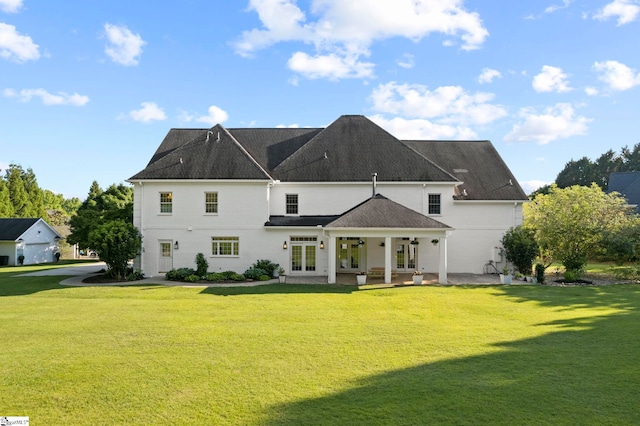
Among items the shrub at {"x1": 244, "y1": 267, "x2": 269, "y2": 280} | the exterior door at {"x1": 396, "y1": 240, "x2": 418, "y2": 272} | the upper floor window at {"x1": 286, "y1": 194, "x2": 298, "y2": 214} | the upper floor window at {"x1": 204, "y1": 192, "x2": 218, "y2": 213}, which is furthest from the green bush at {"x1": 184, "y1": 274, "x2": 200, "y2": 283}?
the exterior door at {"x1": 396, "y1": 240, "x2": 418, "y2": 272}

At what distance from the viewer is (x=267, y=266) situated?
25.6m

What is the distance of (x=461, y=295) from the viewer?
63.1ft

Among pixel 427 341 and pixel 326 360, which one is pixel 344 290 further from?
pixel 326 360

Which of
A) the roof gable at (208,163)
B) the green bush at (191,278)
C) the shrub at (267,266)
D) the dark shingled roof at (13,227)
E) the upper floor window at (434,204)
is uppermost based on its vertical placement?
the roof gable at (208,163)

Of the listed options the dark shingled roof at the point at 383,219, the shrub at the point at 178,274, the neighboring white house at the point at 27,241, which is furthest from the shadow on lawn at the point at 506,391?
the neighboring white house at the point at 27,241

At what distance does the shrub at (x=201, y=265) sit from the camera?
2488cm

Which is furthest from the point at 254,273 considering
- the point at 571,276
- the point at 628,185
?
the point at 628,185

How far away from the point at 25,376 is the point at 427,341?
9543mm

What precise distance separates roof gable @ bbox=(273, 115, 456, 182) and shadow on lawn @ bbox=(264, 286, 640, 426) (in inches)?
692

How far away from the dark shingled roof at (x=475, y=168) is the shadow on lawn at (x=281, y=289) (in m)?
11.7

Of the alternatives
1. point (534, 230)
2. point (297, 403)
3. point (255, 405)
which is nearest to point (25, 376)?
point (255, 405)

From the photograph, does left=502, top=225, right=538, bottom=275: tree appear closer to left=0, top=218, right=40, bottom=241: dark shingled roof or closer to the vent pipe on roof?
the vent pipe on roof

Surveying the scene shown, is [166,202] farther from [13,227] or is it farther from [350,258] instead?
[13,227]

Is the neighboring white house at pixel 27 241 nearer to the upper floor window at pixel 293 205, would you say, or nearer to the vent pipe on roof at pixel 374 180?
the upper floor window at pixel 293 205
